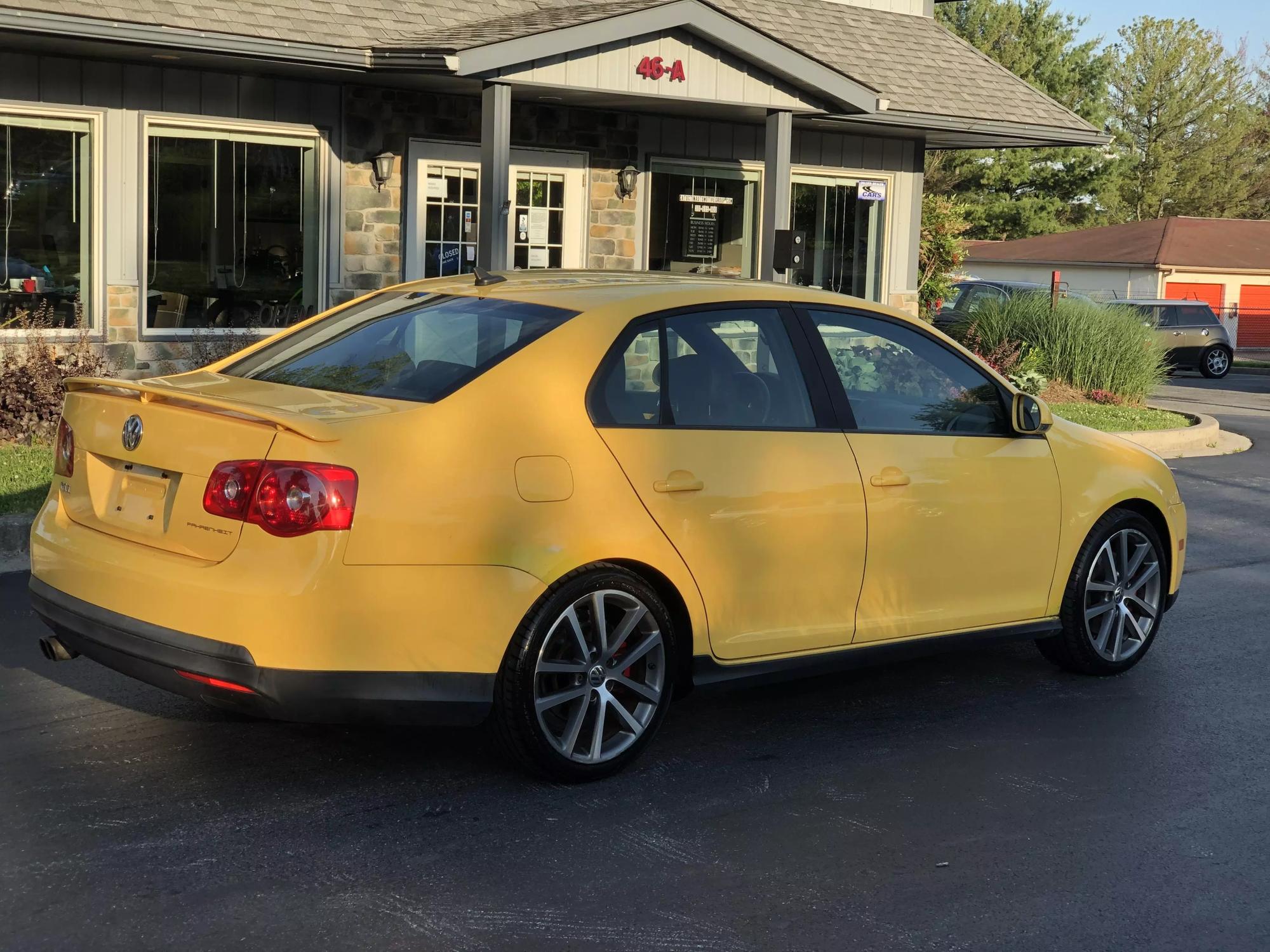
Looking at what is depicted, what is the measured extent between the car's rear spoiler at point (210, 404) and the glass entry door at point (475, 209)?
858 cm

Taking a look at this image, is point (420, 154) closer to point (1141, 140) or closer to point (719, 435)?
point (719, 435)

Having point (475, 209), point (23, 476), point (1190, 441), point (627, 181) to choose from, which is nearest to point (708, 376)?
point (23, 476)

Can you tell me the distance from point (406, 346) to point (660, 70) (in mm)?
Answer: 8516

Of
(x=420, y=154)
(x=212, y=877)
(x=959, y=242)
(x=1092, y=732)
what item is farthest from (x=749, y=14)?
(x=212, y=877)

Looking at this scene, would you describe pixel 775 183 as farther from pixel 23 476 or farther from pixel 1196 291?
pixel 1196 291

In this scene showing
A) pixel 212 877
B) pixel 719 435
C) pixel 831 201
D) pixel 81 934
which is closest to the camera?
pixel 81 934

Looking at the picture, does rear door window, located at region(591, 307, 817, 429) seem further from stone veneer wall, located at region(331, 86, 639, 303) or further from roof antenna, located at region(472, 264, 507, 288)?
stone veneer wall, located at region(331, 86, 639, 303)

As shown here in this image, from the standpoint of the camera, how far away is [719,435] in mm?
5305

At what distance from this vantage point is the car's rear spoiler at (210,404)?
454 centimetres

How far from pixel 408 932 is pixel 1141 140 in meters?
70.8

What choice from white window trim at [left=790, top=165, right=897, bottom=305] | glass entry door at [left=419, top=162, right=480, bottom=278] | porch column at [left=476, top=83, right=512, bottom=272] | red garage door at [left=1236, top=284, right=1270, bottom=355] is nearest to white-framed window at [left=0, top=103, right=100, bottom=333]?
glass entry door at [left=419, top=162, right=480, bottom=278]

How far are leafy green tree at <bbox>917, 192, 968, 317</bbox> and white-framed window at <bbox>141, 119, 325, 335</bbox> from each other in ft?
36.1

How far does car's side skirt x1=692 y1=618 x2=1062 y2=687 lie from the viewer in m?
5.30

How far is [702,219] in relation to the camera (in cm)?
1652
